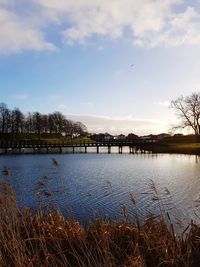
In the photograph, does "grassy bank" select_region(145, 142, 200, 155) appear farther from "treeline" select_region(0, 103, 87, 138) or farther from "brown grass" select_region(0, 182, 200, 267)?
"brown grass" select_region(0, 182, 200, 267)

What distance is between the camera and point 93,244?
25.2 feet

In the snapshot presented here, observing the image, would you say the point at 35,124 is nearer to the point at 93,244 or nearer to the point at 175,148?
the point at 175,148

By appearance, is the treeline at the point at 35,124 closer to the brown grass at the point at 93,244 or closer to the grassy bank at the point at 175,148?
the grassy bank at the point at 175,148

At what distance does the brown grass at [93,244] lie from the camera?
6.35 m

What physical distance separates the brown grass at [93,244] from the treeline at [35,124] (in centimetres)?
10936

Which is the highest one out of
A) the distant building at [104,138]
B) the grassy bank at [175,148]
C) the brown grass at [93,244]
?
the distant building at [104,138]

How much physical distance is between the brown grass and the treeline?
10936 cm

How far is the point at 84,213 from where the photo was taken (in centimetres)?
1733

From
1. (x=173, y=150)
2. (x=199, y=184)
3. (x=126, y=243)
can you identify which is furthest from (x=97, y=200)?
(x=173, y=150)

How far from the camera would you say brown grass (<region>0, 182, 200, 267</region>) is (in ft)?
20.8

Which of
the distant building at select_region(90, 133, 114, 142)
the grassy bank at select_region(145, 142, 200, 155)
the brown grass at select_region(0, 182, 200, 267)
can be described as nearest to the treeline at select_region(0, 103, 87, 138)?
the distant building at select_region(90, 133, 114, 142)

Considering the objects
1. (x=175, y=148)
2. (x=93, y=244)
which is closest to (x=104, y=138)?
(x=175, y=148)

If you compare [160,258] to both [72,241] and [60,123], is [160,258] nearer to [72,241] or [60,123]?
[72,241]

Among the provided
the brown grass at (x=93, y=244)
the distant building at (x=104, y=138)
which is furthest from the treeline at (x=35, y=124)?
the brown grass at (x=93, y=244)
